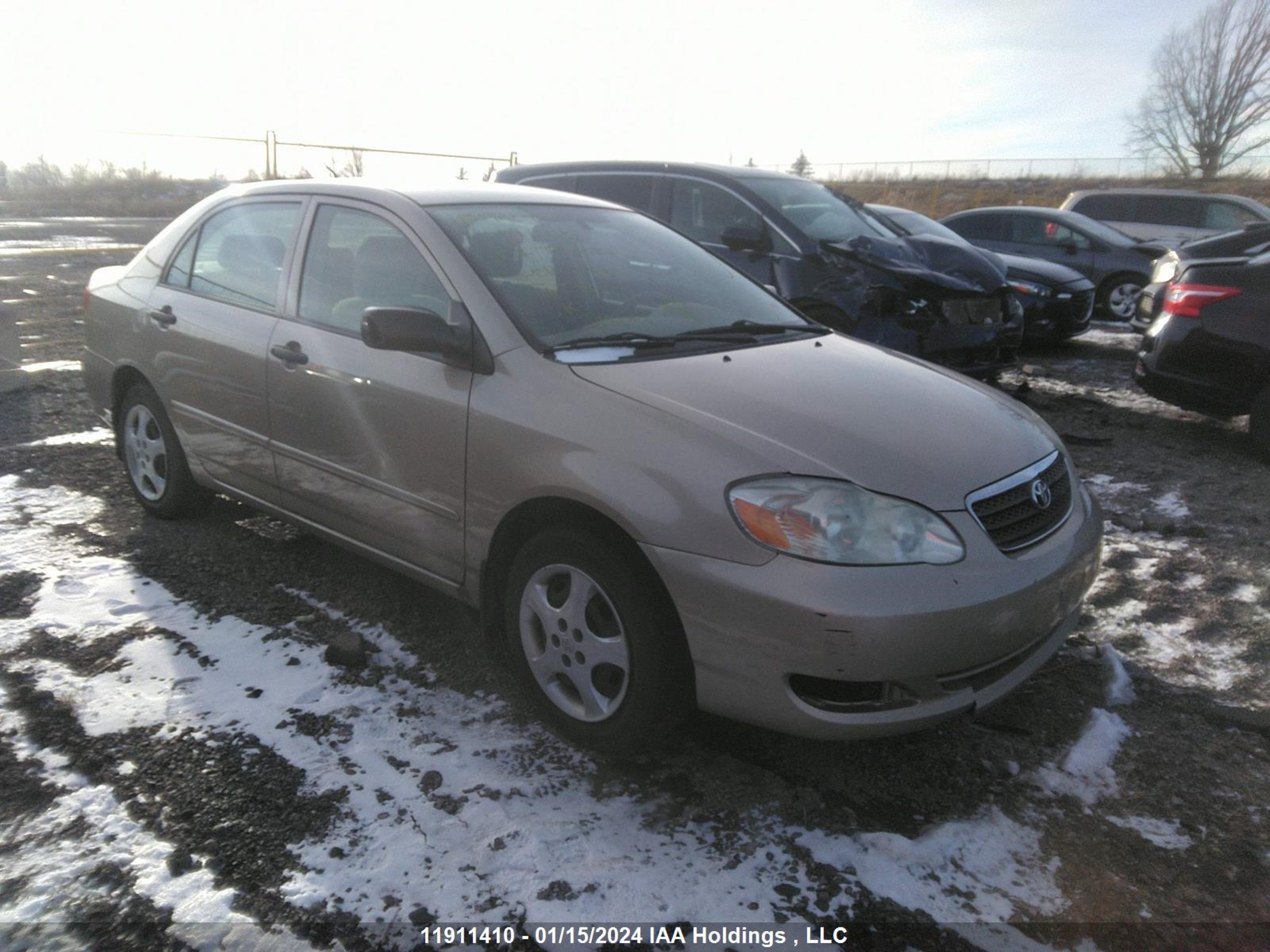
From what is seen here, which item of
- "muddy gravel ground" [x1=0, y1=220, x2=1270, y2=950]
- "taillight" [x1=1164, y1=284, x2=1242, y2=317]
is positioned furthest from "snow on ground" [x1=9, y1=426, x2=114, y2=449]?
"taillight" [x1=1164, y1=284, x2=1242, y2=317]

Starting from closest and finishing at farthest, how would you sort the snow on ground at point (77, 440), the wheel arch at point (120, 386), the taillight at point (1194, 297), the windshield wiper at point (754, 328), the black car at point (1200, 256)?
the windshield wiper at point (754, 328)
the wheel arch at point (120, 386)
the snow on ground at point (77, 440)
the taillight at point (1194, 297)
the black car at point (1200, 256)

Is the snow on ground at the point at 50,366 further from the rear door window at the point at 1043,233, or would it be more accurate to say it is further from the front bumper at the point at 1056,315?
the rear door window at the point at 1043,233

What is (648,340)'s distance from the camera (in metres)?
3.16

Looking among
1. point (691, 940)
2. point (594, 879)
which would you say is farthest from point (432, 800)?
point (691, 940)

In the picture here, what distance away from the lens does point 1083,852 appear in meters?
2.44

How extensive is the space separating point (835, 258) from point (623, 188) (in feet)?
6.12

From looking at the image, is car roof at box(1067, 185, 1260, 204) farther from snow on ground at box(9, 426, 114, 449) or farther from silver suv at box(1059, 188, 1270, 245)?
snow on ground at box(9, 426, 114, 449)

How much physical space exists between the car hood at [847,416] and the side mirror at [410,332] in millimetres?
419

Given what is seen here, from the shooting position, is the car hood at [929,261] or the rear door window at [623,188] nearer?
the car hood at [929,261]

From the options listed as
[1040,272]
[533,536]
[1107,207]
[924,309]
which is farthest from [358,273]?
[1107,207]

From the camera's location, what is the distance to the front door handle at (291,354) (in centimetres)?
349

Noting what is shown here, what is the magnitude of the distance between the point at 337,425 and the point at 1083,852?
264 centimetres

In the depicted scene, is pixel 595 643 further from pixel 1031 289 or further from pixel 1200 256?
pixel 1031 289

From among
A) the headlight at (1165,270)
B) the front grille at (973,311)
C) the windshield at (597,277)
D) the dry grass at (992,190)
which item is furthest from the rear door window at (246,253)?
the dry grass at (992,190)
